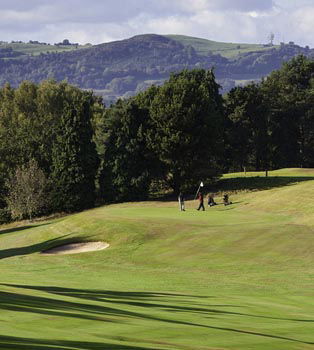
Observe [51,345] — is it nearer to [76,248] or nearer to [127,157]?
[76,248]

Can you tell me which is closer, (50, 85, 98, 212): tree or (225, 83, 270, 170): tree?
(50, 85, 98, 212): tree

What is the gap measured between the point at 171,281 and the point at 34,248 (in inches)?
736

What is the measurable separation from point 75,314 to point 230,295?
10016 mm

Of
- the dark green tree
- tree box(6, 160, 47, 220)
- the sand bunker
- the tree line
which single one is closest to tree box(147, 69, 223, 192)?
the tree line

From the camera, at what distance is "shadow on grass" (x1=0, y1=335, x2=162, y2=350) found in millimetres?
13180

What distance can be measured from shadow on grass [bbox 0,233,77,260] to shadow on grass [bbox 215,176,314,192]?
107 feet

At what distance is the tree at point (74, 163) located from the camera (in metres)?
81.5

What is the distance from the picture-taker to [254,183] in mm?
80625

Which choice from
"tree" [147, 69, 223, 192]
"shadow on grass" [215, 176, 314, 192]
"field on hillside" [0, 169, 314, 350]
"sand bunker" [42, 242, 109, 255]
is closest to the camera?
"field on hillside" [0, 169, 314, 350]

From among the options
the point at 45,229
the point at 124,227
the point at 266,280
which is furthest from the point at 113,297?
the point at 45,229

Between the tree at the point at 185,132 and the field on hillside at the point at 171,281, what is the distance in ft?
49.0

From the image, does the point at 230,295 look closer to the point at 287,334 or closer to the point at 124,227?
the point at 287,334

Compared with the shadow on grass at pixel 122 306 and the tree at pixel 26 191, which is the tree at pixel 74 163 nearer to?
the tree at pixel 26 191

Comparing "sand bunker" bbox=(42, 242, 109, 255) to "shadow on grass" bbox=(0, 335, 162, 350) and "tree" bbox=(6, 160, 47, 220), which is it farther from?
"tree" bbox=(6, 160, 47, 220)
